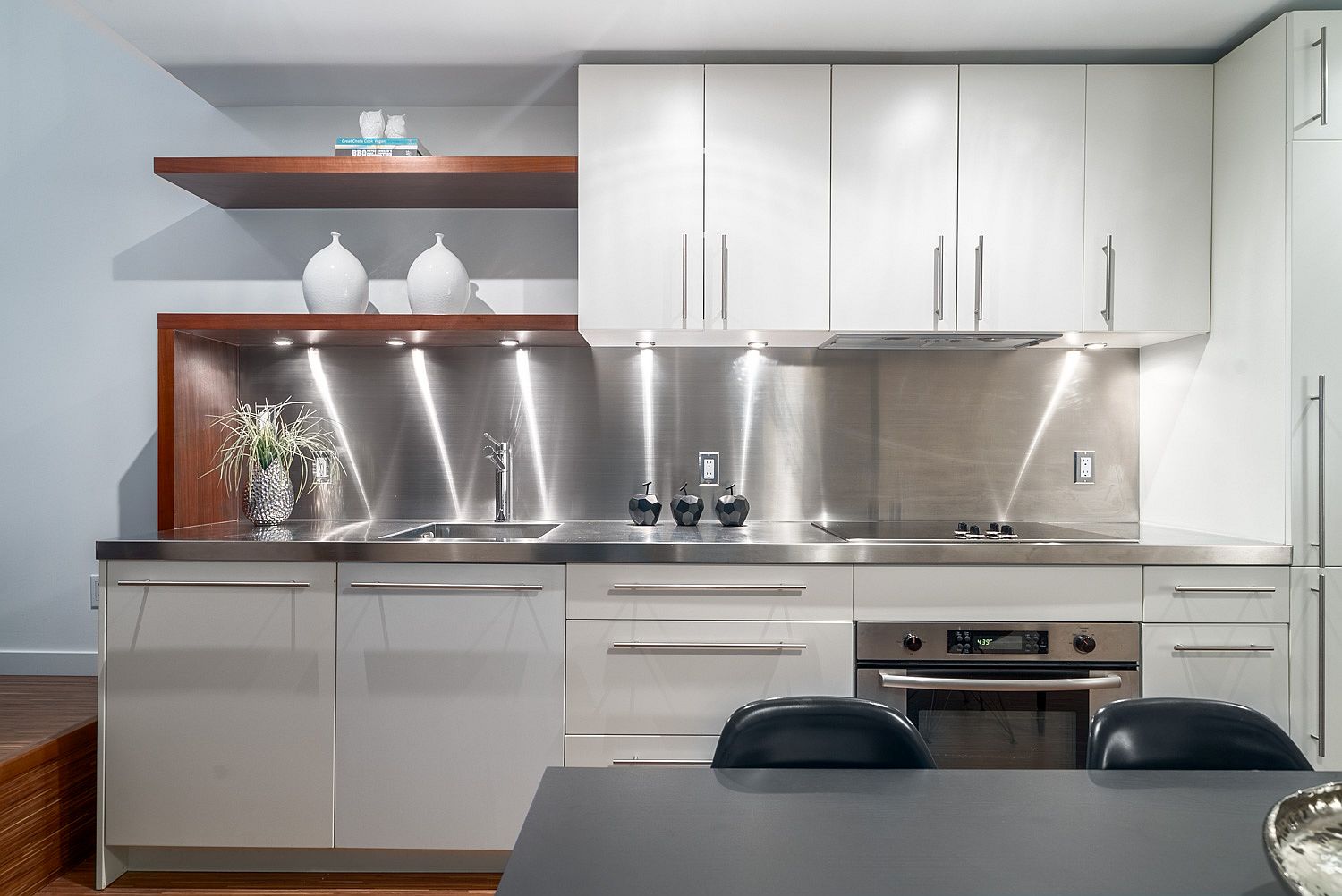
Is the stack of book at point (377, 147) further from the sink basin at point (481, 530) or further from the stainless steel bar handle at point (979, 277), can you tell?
the stainless steel bar handle at point (979, 277)

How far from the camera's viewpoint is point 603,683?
2.25 meters

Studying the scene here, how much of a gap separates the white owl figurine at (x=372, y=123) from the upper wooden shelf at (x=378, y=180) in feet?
0.51

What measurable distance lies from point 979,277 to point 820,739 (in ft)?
5.60

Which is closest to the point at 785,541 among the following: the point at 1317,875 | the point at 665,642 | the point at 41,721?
the point at 665,642

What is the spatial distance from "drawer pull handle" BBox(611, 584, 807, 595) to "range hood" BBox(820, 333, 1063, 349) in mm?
841

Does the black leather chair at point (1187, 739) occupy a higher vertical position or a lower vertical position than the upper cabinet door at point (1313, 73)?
lower

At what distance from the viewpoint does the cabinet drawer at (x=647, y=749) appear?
7.35ft

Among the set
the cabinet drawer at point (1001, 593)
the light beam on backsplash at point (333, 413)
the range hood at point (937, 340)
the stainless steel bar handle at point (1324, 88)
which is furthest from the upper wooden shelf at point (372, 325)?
the stainless steel bar handle at point (1324, 88)

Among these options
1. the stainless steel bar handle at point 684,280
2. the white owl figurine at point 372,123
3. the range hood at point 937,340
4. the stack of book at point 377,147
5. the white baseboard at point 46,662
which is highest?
the white owl figurine at point 372,123

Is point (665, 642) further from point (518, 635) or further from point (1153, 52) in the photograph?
point (1153, 52)

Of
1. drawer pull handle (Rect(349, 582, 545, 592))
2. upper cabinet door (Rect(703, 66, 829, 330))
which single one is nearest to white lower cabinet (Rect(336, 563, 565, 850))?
drawer pull handle (Rect(349, 582, 545, 592))

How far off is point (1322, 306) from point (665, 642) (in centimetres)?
200

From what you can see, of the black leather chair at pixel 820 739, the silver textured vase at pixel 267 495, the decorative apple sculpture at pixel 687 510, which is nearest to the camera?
the black leather chair at pixel 820 739

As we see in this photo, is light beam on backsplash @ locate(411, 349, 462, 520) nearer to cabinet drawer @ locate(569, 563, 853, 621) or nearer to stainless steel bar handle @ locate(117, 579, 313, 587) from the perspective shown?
stainless steel bar handle @ locate(117, 579, 313, 587)
